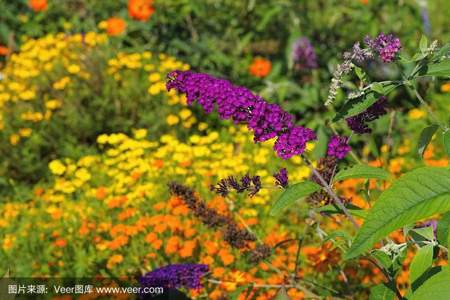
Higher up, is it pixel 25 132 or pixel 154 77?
pixel 154 77

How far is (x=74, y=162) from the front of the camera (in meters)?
5.53

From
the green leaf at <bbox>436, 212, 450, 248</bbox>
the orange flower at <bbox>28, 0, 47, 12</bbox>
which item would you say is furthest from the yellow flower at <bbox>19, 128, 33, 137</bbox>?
the green leaf at <bbox>436, 212, 450, 248</bbox>

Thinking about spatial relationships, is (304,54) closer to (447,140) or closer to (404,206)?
(447,140)

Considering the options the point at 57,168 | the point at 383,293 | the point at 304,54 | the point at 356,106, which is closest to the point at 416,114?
the point at 304,54

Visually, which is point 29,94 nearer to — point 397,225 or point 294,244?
point 294,244

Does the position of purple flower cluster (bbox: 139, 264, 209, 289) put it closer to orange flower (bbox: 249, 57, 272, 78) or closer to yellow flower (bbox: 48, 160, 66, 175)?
yellow flower (bbox: 48, 160, 66, 175)

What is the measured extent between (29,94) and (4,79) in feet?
2.00

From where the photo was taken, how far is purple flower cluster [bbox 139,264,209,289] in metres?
2.73

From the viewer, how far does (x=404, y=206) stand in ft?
5.13

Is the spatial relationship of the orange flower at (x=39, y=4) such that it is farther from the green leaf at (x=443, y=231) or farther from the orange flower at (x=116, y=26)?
the green leaf at (x=443, y=231)

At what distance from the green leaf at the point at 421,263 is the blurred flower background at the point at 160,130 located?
1520 mm

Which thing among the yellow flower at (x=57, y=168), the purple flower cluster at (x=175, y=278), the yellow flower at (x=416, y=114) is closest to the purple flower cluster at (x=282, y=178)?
the purple flower cluster at (x=175, y=278)

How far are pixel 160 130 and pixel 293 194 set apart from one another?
12.7 feet

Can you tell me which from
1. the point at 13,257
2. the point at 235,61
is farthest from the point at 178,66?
the point at 13,257
